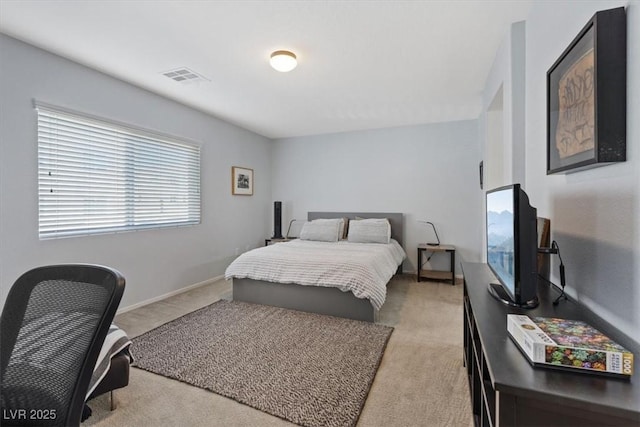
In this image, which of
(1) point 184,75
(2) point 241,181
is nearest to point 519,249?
(1) point 184,75

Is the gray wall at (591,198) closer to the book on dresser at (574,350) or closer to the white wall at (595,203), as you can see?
the white wall at (595,203)

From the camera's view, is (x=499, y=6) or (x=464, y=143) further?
(x=464, y=143)

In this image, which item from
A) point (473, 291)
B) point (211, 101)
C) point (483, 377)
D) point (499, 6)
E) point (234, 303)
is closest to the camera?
point (483, 377)

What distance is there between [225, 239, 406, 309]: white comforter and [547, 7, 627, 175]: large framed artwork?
6.20 ft

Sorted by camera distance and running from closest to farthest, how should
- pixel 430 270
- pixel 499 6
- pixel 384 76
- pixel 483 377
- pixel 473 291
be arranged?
pixel 483 377, pixel 473 291, pixel 499 6, pixel 384 76, pixel 430 270

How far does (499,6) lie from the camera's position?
6.55 feet

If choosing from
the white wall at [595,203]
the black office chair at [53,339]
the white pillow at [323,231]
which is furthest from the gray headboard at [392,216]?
the black office chair at [53,339]

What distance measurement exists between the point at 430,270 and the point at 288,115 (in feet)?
10.8

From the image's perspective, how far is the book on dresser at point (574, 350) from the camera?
0.77 m

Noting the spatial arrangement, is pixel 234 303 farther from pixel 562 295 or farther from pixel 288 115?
pixel 562 295

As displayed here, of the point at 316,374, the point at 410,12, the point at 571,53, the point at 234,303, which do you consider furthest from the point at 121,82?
the point at 571,53

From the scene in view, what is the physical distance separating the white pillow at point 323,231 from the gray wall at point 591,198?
2909 millimetres

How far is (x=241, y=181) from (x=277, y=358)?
3.41 m

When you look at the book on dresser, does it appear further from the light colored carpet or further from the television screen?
the light colored carpet
